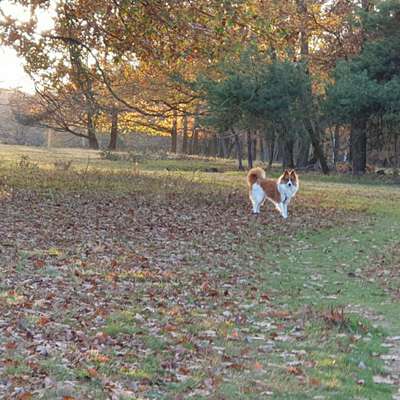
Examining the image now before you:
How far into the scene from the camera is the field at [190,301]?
5.79m

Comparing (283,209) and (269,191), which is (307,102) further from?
(283,209)

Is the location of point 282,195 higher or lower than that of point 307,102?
lower

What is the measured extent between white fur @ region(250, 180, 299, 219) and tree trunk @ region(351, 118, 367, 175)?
1800 cm

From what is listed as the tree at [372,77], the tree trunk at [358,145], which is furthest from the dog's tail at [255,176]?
the tree trunk at [358,145]

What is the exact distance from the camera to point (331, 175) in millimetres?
35062

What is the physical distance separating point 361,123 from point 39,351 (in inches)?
1174

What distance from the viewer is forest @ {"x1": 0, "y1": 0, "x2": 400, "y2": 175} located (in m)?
16.4

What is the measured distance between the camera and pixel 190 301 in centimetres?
879

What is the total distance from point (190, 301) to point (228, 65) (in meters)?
12.6

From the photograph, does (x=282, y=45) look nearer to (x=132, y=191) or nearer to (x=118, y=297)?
(x=132, y=191)

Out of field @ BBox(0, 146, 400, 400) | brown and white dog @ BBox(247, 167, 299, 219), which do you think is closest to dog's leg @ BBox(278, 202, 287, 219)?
brown and white dog @ BBox(247, 167, 299, 219)

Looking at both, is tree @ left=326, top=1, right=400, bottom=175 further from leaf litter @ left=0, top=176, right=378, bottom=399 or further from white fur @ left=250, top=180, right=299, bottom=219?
leaf litter @ left=0, top=176, right=378, bottom=399

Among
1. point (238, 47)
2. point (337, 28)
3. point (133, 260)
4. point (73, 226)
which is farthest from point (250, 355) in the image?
point (337, 28)

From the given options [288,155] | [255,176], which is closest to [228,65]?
[255,176]
